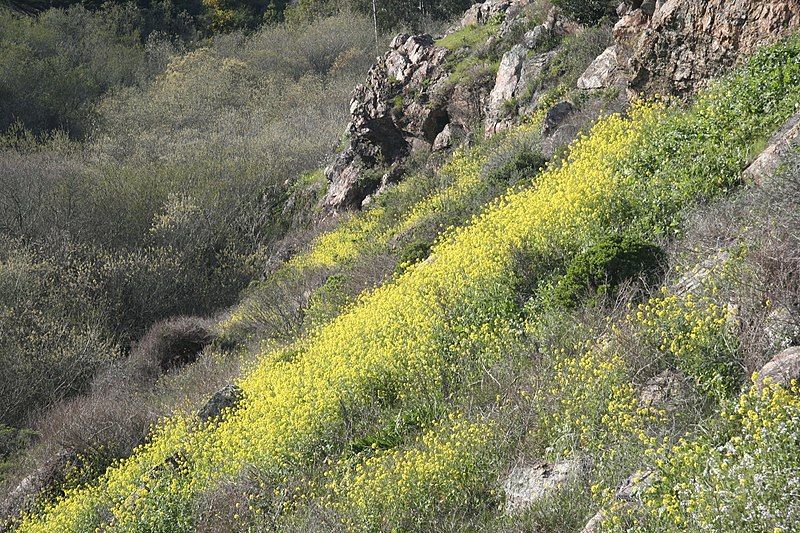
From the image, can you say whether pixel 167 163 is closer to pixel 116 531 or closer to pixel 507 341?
pixel 116 531

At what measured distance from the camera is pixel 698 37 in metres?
13.5

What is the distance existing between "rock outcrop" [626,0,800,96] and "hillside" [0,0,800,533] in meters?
0.05

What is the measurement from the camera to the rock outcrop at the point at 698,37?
12305mm

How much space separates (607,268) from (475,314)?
196cm

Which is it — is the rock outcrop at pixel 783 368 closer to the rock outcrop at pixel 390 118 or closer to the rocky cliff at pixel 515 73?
the rocky cliff at pixel 515 73

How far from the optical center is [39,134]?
38.3 meters

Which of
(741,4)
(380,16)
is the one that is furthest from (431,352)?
(380,16)

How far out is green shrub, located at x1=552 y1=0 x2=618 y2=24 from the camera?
65.8ft

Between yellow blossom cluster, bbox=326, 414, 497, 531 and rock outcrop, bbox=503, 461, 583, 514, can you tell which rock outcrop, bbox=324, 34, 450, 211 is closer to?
yellow blossom cluster, bbox=326, 414, 497, 531

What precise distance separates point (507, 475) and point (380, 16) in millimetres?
41888

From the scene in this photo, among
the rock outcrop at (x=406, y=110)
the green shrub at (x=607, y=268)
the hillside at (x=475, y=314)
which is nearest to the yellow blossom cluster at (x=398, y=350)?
the hillside at (x=475, y=314)

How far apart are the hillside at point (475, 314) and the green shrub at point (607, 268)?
0.04 meters

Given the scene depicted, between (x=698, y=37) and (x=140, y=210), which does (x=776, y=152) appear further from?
(x=140, y=210)

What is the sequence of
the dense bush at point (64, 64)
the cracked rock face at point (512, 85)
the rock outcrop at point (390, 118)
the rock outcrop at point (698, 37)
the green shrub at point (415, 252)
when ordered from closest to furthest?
1. the rock outcrop at point (698, 37)
2. the green shrub at point (415, 252)
3. the cracked rock face at point (512, 85)
4. the rock outcrop at point (390, 118)
5. the dense bush at point (64, 64)
